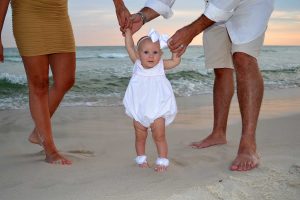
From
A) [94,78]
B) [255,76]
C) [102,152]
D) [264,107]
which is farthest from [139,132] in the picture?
[94,78]

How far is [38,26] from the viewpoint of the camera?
3203mm

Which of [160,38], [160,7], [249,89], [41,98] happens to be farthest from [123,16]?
[249,89]

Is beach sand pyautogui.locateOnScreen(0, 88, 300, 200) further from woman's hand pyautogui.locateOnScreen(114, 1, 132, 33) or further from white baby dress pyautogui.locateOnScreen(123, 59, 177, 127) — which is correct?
woman's hand pyautogui.locateOnScreen(114, 1, 132, 33)

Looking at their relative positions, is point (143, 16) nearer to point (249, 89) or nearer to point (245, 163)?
point (249, 89)

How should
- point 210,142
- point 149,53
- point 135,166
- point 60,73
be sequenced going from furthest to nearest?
point 210,142 < point 60,73 < point 135,166 < point 149,53

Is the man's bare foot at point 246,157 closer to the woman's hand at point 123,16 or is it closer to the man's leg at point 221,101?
the man's leg at point 221,101

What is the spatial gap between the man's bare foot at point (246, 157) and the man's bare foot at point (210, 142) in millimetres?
669

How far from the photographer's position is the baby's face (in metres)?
3.15

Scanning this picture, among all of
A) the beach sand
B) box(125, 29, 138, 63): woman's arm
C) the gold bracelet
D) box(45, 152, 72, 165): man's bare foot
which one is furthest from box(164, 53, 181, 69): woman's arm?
box(45, 152, 72, 165): man's bare foot

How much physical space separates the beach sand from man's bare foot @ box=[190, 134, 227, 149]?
0.07 meters

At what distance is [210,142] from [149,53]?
1.23m

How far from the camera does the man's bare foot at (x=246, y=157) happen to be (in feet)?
10.1

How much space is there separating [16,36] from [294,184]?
2.20 meters

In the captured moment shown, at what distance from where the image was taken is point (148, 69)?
3186 mm
